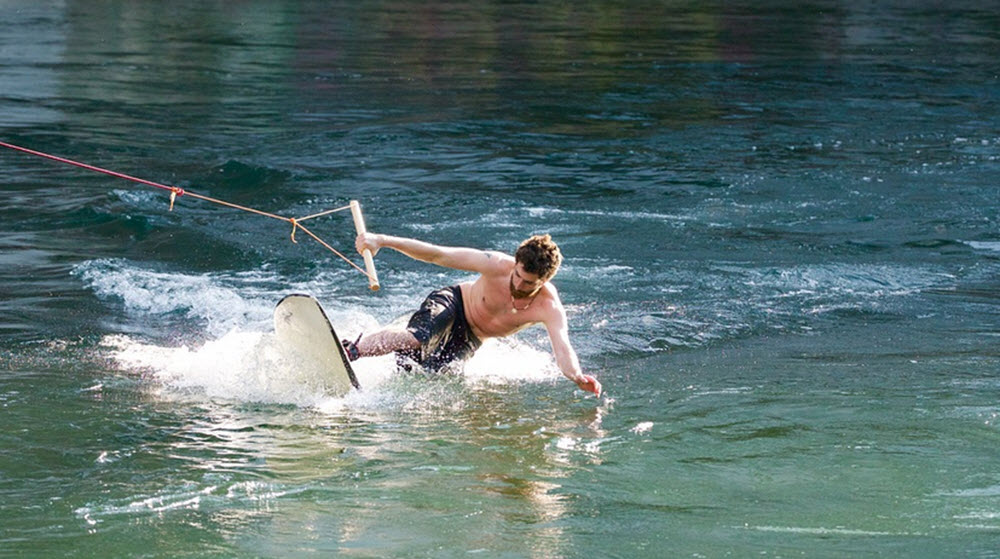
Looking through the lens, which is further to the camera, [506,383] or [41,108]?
[41,108]

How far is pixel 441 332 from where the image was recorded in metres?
8.96

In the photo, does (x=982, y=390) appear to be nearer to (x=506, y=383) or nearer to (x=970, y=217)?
(x=506, y=383)

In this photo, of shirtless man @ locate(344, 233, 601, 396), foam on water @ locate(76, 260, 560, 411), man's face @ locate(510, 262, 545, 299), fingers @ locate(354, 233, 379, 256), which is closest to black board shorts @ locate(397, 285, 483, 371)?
Answer: shirtless man @ locate(344, 233, 601, 396)

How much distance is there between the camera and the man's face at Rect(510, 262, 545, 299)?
8156 mm

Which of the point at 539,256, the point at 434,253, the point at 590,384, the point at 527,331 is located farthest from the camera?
the point at 527,331

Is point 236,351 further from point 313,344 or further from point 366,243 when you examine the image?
point 366,243

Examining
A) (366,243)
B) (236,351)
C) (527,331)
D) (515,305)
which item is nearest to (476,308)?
(515,305)

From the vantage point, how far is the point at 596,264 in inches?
501

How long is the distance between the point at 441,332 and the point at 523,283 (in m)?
0.94

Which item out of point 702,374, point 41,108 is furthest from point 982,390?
point 41,108

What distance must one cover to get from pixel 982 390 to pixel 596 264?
4786 mm

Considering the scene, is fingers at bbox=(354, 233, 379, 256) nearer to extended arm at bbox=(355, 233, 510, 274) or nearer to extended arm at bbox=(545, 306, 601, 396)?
extended arm at bbox=(355, 233, 510, 274)

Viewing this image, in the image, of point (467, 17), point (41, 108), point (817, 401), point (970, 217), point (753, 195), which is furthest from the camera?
point (467, 17)

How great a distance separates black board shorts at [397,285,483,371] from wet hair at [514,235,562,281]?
1.06m
